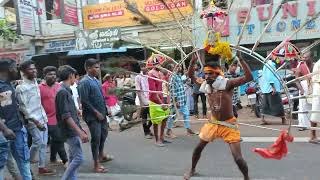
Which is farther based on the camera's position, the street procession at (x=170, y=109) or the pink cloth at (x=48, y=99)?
the pink cloth at (x=48, y=99)

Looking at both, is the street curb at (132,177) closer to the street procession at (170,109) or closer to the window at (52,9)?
the street procession at (170,109)

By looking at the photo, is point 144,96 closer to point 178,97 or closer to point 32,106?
point 178,97

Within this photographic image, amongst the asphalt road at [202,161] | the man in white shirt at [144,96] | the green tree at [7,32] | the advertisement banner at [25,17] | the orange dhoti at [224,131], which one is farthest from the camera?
the green tree at [7,32]

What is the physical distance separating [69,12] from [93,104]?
40.6ft

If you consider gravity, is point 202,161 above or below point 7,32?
below

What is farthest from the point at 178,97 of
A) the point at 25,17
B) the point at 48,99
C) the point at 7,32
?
the point at 7,32

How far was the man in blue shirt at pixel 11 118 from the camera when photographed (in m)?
4.95

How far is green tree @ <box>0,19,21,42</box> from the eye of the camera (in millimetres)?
18516

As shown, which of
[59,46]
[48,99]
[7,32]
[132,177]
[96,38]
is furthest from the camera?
[59,46]

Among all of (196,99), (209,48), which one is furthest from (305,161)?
(196,99)

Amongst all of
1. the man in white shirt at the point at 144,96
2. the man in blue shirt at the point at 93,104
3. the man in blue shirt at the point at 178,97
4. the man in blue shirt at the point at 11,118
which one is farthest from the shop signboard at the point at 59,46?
the man in blue shirt at the point at 11,118

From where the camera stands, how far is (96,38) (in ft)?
57.7

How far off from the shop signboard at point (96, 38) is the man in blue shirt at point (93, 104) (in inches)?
411

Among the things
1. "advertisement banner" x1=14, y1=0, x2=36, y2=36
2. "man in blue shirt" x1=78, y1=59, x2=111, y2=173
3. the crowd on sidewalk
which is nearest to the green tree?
"advertisement banner" x1=14, y1=0, x2=36, y2=36
